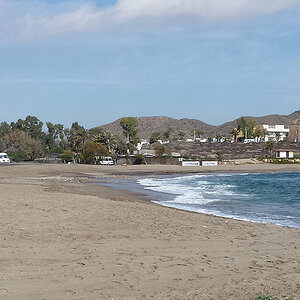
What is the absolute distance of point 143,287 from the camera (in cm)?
672

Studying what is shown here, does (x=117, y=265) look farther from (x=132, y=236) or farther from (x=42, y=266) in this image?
(x=132, y=236)

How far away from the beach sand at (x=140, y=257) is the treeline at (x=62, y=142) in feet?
206

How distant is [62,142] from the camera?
10862 cm

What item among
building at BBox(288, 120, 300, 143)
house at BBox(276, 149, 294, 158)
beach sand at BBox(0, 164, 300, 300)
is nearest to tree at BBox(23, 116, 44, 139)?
Result: house at BBox(276, 149, 294, 158)

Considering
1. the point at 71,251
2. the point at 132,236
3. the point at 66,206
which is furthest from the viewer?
the point at 66,206

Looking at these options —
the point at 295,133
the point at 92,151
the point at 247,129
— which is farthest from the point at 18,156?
the point at 295,133

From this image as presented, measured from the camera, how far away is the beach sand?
259 inches

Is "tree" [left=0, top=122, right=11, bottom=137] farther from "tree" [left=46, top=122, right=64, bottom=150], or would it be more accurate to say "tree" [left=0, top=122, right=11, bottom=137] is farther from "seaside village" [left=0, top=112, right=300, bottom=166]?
"tree" [left=46, top=122, right=64, bottom=150]

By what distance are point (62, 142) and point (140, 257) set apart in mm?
102048

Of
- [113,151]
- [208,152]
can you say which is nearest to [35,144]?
[113,151]

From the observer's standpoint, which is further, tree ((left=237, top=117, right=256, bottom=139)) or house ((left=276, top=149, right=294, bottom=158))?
tree ((left=237, top=117, right=256, bottom=139))

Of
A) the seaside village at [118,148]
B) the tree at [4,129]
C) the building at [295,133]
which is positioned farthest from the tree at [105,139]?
the building at [295,133]

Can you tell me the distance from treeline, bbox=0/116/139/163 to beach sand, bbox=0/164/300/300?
6284cm

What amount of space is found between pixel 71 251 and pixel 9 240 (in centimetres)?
164
